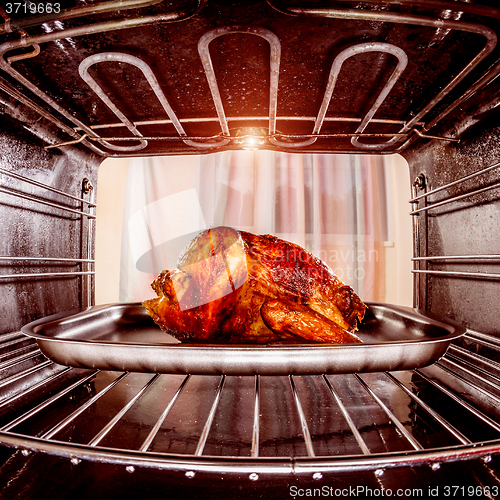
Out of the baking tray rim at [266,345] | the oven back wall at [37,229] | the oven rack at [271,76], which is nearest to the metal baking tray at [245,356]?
the baking tray rim at [266,345]

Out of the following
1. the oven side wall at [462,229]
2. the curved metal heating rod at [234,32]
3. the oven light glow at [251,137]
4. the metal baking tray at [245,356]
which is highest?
the curved metal heating rod at [234,32]

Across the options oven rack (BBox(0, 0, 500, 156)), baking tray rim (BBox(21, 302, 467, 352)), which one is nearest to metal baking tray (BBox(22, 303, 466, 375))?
baking tray rim (BBox(21, 302, 467, 352))

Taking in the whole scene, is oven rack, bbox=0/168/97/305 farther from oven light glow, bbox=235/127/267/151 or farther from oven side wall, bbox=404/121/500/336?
oven side wall, bbox=404/121/500/336

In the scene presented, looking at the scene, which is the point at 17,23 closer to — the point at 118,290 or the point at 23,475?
the point at 23,475

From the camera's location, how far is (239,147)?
46.2 inches

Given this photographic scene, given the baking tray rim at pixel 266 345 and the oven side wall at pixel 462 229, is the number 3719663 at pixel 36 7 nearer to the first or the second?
the baking tray rim at pixel 266 345

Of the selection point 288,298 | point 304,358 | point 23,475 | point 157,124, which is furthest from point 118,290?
point 304,358

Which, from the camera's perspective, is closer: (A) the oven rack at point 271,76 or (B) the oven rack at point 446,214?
(A) the oven rack at point 271,76

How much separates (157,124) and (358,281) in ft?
5.75

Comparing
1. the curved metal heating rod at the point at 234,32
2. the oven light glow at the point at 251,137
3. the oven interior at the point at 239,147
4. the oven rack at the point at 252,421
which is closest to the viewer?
the oven rack at the point at 252,421

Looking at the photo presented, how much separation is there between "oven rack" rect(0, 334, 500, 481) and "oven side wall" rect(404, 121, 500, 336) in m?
0.15

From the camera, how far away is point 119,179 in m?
2.03

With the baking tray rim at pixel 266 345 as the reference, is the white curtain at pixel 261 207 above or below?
above

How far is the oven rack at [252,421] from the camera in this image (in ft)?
1.43
